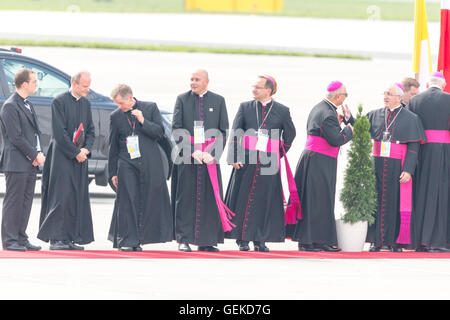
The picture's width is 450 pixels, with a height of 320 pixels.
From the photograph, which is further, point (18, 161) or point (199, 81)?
point (199, 81)

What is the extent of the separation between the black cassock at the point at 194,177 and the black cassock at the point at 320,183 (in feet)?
2.92

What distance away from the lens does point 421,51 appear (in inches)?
529

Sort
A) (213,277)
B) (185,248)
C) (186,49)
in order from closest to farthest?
1. (213,277)
2. (185,248)
3. (186,49)

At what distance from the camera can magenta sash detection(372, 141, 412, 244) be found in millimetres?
11352

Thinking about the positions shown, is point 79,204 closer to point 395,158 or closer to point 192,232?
point 192,232

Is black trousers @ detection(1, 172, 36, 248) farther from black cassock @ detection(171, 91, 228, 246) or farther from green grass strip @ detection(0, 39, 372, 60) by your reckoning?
green grass strip @ detection(0, 39, 372, 60)

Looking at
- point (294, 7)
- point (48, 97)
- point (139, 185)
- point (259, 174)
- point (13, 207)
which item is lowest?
point (13, 207)

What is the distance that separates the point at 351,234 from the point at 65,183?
3.01 meters

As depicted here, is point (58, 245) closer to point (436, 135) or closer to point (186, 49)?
point (436, 135)

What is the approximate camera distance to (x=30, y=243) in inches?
437

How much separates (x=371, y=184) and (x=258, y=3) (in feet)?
197

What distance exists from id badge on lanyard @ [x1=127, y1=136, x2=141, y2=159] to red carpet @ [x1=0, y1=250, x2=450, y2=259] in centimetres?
99

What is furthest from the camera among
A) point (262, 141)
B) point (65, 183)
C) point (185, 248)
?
point (262, 141)

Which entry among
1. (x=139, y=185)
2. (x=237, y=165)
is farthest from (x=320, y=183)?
(x=139, y=185)
